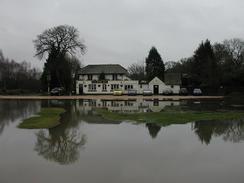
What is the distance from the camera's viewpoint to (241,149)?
1465cm

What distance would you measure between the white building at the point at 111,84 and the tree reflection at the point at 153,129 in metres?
46.0

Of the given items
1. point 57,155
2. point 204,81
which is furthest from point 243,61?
point 57,155

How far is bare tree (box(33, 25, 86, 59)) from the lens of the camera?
7012cm

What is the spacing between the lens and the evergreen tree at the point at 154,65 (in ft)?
273

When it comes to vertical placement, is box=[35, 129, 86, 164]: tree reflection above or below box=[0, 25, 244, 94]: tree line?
below

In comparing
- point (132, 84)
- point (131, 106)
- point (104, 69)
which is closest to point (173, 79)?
point (132, 84)

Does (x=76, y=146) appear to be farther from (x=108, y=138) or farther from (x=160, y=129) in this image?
(x=160, y=129)

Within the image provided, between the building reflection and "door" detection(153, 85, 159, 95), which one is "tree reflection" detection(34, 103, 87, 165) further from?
"door" detection(153, 85, 159, 95)

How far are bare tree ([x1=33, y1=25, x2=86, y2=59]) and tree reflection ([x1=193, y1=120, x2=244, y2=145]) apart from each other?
51829 mm

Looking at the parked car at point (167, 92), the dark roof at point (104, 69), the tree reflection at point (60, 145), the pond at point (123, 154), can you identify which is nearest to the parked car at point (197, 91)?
the parked car at point (167, 92)

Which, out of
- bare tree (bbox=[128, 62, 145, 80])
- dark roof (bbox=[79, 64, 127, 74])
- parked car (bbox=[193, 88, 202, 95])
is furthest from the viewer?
bare tree (bbox=[128, 62, 145, 80])

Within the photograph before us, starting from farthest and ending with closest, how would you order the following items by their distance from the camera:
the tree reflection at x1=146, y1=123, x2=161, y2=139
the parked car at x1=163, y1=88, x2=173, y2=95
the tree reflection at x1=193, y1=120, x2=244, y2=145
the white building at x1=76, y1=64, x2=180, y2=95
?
the white building at x1=76, y1=64, x2=180, y2=95 → the parked car at x1=163, y1=88, x2=173, y2=95 → the tree reflection at x1=146, y1=123, x2=161, y2=139 → the tree reflection at x1=193, y1=120, x2=244, y2=145

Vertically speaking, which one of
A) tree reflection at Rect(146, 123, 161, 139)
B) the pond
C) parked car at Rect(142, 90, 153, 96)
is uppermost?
parked car at Rect(142, 90, 153, 96)

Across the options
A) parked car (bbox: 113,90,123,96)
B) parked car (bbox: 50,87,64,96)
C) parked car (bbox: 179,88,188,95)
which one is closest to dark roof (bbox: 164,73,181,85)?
parked car (bbox: 179,88,188,95)
